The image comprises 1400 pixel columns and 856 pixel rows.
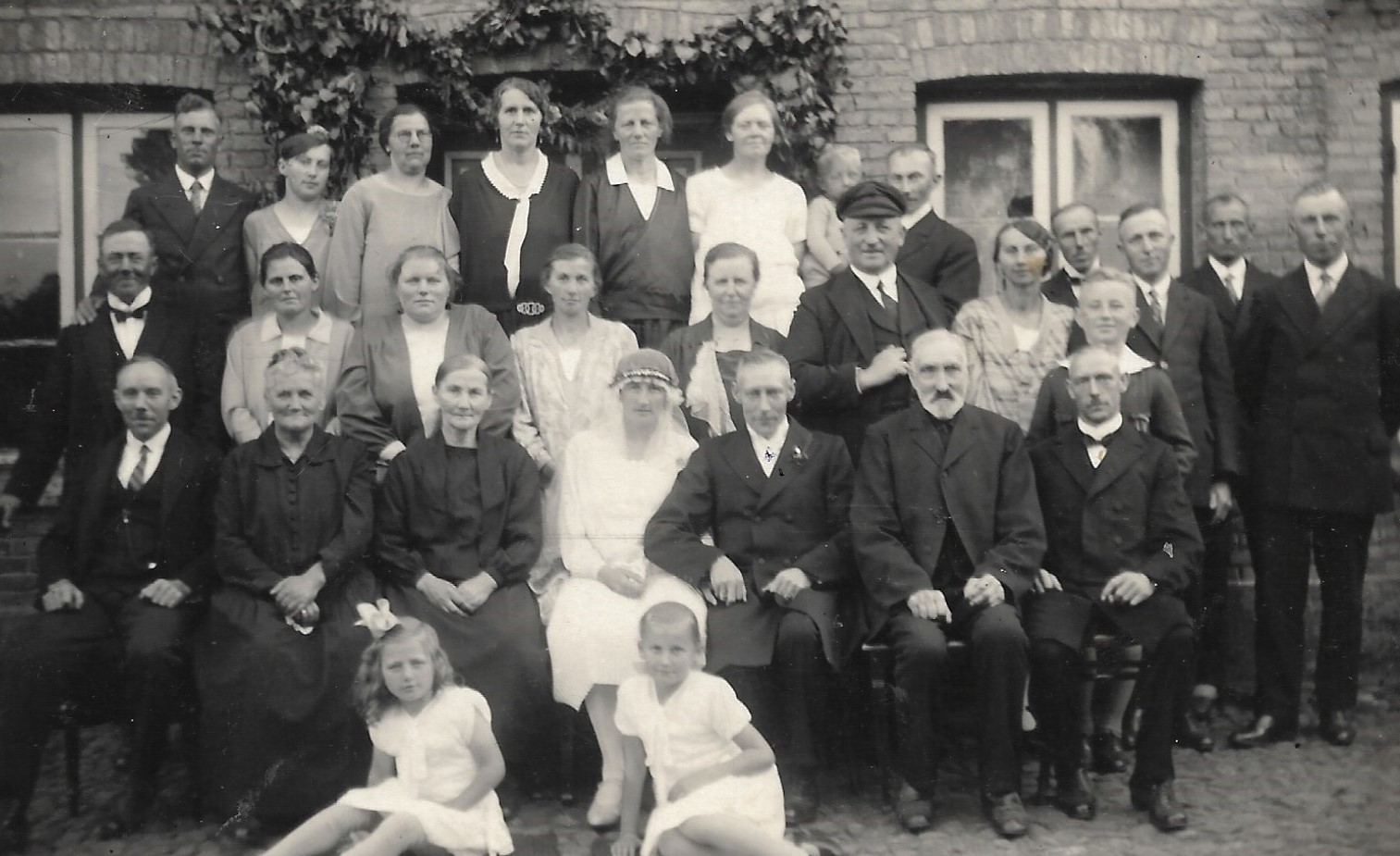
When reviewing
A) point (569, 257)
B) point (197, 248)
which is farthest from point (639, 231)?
point (197, 248)

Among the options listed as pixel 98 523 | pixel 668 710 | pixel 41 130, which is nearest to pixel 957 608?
pixel 668 710

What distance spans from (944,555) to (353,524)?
6.66 feet

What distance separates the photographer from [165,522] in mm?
4844

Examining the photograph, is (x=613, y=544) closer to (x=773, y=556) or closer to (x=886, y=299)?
(x=773, y=556)

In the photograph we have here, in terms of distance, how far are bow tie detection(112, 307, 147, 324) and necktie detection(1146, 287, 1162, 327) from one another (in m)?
3.91

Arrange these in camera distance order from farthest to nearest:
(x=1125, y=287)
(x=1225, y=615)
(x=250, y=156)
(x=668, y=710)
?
(x=250, y=156), (x=1225, y=615), (x=1125, y=287), (x=668, y=710)

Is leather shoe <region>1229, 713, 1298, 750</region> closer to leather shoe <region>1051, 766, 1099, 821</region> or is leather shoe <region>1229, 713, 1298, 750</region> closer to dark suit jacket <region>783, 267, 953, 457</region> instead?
leather shoe <region>1051, 766, 1099, 821</region>

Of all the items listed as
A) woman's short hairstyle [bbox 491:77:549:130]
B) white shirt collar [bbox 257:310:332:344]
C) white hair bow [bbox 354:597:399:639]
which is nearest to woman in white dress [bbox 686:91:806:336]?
woman's short hairstyle [bbox 491:77:549:130]

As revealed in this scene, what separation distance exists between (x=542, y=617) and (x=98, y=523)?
159 cm

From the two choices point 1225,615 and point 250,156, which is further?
point 250,156

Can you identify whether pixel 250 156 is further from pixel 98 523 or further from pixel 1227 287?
pixel 1227 287

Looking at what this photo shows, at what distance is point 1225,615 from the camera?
553 cm

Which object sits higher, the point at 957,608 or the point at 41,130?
the point at 41,130

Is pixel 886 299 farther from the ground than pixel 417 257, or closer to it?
closer to it
